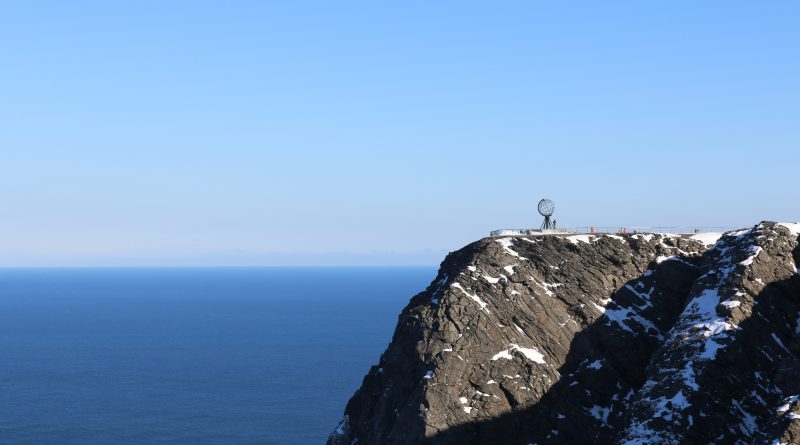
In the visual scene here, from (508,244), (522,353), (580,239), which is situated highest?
(580,239)

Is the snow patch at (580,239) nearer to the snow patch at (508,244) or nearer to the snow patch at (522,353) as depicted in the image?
the snow patch at (508,244)

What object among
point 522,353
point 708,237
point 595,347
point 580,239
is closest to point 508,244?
point 580,239

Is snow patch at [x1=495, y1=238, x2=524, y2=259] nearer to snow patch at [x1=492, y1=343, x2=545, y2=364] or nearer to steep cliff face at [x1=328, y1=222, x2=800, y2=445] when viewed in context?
steep cliff face at [x1=328, y1=222, x2=800, y2=445]

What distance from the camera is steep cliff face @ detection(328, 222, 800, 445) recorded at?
67.6 metres

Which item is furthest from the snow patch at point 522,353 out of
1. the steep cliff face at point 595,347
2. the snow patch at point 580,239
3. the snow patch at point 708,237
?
the snow patch at point 708,237

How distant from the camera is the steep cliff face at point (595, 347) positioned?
222 feet

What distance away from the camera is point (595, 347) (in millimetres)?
78250

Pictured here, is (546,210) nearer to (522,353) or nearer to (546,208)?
(546,208)

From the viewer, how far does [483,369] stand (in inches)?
2876

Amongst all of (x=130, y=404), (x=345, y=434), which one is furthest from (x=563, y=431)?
(x=130, y=404)

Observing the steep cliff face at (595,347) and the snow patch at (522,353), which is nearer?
the steep cliff face at (595,347)

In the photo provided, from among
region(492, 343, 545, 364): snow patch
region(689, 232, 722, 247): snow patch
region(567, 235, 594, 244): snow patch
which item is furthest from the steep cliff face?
region(689, 232, 722, 247): snow patch

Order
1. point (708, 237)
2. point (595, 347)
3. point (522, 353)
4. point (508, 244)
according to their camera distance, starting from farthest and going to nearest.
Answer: point (708, 237) → point (508, 244) → point (595, 347) → point (522, 353)

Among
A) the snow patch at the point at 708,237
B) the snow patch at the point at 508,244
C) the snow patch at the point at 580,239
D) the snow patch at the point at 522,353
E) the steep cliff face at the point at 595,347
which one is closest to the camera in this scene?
the steep cliff face at the point at 595,347
